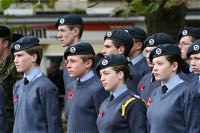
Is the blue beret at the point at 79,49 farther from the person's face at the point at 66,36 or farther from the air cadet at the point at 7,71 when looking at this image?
the air cadet at the point at 7,71

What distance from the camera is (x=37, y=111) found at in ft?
33.1

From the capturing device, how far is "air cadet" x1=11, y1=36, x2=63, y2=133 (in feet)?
32.9

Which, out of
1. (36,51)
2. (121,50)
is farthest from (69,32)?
(121,50)

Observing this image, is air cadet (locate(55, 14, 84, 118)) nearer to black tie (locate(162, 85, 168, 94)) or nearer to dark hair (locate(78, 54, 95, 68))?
dark hair (locate(78, 54, 95, 68))

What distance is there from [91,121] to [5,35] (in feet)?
6.94

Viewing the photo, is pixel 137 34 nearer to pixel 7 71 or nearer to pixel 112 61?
pixel 112 61

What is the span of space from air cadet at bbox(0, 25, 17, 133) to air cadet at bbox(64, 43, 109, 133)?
1388 mm

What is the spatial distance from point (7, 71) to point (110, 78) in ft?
7.65

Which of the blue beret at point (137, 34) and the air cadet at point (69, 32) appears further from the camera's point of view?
the blue beret at point (137, 34)

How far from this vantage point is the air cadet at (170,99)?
349 inches

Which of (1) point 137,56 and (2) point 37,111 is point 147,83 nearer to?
(1) point 137,56

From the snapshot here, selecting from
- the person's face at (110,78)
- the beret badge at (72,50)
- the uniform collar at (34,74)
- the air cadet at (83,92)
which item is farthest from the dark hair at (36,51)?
the person's face at (110,78)

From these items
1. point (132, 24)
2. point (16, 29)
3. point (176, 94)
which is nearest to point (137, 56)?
point (176, 94)

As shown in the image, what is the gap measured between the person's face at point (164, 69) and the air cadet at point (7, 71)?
109 inches
